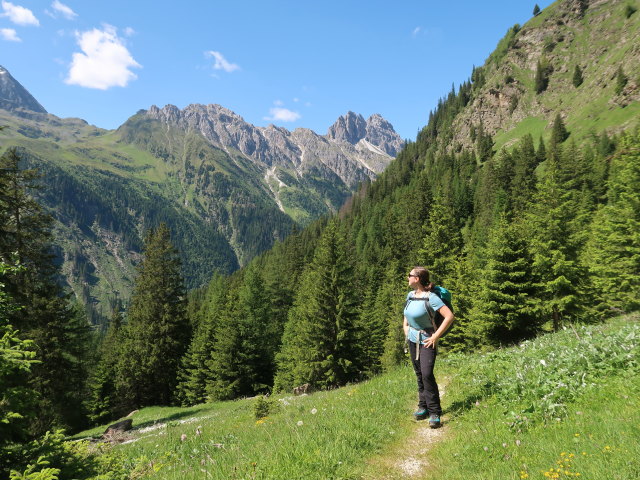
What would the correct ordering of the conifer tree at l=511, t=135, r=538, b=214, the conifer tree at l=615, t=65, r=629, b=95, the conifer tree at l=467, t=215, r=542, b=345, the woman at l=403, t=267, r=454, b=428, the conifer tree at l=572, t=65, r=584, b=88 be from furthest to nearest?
1. the conifer tree at l=572, t=65, r=584, b=88
2. the conifer tree at l=615, t=65, r=629, b=95
3. the conifer tree at l=511, t=135, r=538, b=214
4. the conifer tree at l=467, t=215, r=542, b=345
5. the woman at l=403, t=267, r=454, b=428

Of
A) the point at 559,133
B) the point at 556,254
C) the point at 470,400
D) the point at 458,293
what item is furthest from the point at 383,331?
the point at 559,133

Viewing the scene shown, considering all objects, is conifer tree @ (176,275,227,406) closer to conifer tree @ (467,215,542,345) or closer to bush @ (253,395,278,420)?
conifer tree @ (467,215,542,345)

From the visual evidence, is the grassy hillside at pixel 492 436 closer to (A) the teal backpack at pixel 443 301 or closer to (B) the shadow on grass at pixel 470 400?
(B) the shadow on grass at pixel 470 400

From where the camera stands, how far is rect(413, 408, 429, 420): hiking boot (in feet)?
22.5

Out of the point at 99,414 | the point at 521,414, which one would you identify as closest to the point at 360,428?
the point at 521,414

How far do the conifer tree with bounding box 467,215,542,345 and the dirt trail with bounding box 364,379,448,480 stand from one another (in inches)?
892

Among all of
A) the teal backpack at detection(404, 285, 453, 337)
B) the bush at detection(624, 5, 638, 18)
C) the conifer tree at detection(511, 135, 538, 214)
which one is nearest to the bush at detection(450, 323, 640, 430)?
the teal backpack at detection(404, 285, 453, 337)

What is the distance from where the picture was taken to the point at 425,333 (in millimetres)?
6727

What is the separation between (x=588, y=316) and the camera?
24531 millimetres

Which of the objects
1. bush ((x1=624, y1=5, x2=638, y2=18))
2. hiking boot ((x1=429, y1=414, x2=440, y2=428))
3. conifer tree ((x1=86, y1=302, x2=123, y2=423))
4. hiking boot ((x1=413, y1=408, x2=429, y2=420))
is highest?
bush ((x1=624, y1=5, x2=638, y2=18))

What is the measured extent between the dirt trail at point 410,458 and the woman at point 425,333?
0.29 m

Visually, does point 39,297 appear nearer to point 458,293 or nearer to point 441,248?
point 458,293

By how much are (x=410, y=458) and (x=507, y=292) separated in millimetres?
25400

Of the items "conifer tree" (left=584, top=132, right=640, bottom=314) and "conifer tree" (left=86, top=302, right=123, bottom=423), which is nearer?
"conifer tree" (left=584, top=132, right=640, bottom=314)
